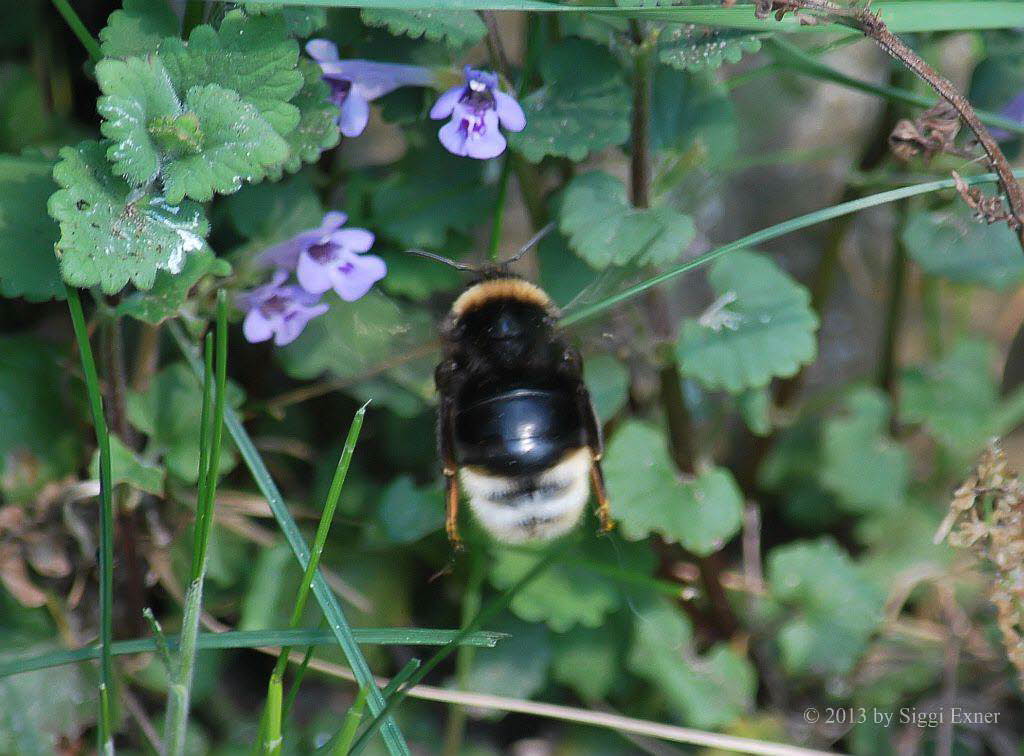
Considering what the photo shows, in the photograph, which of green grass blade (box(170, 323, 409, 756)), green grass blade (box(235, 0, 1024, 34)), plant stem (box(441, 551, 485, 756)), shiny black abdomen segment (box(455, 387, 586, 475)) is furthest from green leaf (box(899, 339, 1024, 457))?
green grass blade (box(170, 323, 409, 756))

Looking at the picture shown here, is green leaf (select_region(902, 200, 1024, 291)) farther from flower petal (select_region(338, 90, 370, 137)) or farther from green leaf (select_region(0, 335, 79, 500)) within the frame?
green leaf (select_region(0, 335, 79, 500))

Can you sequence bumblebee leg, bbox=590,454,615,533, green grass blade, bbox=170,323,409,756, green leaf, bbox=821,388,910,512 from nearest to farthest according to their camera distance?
green grass blade, bbox=170,323,409,756 < bumblebee leg, bbox=590,454,615,533 < green leaf, bbox=821,388,910,512

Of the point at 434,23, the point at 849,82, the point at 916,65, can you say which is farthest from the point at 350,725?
the point at 849,82

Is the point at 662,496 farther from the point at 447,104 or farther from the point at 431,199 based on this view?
the point at 447,104

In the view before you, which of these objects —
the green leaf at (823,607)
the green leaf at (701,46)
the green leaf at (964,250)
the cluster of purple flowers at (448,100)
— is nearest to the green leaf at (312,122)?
the cluster of purple flowers at (448,100)

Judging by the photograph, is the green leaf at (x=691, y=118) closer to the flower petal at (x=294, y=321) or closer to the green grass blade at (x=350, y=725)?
the flower petal at (x=294, y=321)
